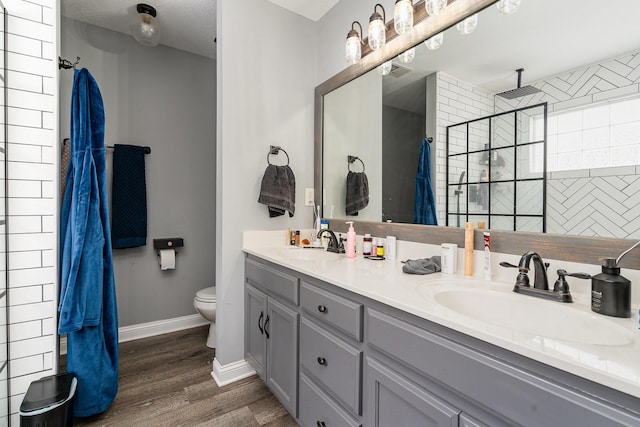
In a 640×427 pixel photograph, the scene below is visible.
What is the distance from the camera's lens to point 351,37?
1.68m

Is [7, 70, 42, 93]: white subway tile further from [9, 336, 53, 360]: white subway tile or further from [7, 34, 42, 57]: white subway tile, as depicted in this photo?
[9, 336, 53, 360]: white subway tile

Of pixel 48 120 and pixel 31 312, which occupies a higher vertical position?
pixel 48 120

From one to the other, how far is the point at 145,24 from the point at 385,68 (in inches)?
71.4

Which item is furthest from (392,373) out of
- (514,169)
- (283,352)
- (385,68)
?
(385,68)

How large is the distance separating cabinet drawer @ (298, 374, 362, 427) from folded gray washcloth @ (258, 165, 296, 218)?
1047mm

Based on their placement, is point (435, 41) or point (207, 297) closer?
point (435, 41)

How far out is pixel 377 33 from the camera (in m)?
1.52

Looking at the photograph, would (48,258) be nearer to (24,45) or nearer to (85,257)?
(85,257)

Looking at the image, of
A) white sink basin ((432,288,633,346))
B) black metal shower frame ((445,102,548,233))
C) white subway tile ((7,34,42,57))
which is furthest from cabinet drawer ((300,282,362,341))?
white subway tile ((7,34,42,57))

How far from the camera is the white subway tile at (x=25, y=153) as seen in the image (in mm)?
1357

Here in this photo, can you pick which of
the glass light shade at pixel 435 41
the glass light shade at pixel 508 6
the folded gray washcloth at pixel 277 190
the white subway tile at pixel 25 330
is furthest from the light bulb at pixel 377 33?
the white subway tile at pixel 25 330

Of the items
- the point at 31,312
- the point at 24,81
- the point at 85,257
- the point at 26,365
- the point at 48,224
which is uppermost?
the point at 24,81

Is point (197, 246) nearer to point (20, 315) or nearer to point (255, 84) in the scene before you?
point (20, 315)

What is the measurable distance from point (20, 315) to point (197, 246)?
1.46 meters
